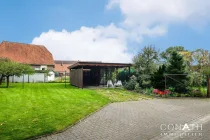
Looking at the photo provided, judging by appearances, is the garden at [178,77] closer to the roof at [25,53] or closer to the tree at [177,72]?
the tree at [177,72]

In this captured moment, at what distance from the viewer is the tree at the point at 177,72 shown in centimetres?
1648

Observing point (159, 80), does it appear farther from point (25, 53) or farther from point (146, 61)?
point (25, 53)

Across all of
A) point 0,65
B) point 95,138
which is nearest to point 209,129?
point 95,138

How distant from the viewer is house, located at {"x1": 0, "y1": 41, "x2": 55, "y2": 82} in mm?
35719

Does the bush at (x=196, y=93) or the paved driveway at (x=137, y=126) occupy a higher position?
the bush at (x=196, y=93)

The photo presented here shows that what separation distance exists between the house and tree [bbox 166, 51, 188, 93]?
2488cm

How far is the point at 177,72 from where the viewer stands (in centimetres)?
1683

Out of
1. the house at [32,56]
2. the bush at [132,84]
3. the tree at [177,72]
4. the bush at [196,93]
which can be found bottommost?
the bush at [196,93]

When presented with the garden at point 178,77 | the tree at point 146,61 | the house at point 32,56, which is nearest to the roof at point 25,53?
the house at point 32,56

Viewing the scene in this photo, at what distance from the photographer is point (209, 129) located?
6680 mm

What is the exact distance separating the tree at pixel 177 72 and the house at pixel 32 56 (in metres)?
24.9

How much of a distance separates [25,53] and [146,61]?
87.5ft

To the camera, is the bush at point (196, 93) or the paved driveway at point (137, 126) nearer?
the paved driveway at point (137, 126)

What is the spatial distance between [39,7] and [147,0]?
889 centimetres
